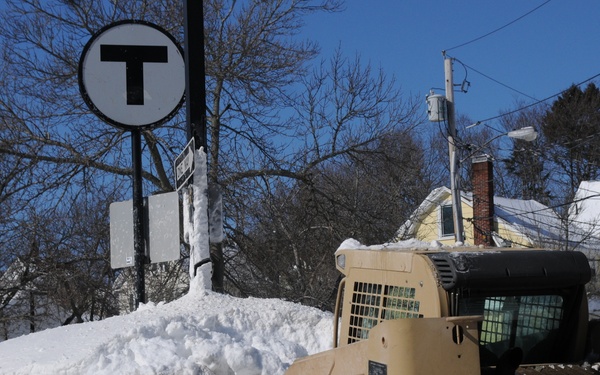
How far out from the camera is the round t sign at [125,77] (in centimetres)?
760

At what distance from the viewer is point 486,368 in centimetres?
507

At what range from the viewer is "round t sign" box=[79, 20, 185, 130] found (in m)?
7.60

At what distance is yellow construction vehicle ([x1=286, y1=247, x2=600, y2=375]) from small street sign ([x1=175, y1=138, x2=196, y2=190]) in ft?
7.59

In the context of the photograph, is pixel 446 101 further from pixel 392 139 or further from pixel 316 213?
pixel 316 213

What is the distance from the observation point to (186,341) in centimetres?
696

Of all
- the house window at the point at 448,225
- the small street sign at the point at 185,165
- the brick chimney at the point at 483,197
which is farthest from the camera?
the house window at the point at 448,225

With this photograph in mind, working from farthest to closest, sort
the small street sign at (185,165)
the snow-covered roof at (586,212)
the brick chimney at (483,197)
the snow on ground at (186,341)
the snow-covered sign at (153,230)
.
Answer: the snow-covered roof at (586,212)
the brick chimney at (483,197)
the small street sign at (185,165)
the snow-covered sign at (153,230)
the snow on ground at (186,341)

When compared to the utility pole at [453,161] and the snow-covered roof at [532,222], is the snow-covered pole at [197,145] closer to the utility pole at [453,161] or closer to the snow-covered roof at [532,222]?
the utility pole at [453,161]

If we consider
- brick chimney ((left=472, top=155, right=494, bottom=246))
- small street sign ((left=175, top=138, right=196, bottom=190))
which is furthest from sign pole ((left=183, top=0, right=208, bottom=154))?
brick chimney ((left=472, top=155, right=494, bottom=246))

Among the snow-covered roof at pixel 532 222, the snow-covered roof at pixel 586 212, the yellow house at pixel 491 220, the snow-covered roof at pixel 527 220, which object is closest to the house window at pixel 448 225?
the yellow house at pixel 491 220

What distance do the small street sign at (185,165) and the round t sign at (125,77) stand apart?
0.37 meters

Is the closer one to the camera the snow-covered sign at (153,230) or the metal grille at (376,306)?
the metal grille at (376,306)

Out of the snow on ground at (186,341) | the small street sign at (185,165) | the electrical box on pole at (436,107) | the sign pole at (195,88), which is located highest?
the electrical box on pole at (436,107)

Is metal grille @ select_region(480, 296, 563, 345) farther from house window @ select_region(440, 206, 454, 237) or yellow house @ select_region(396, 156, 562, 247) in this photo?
house window @ select_region(440, 206, 454, 237)
